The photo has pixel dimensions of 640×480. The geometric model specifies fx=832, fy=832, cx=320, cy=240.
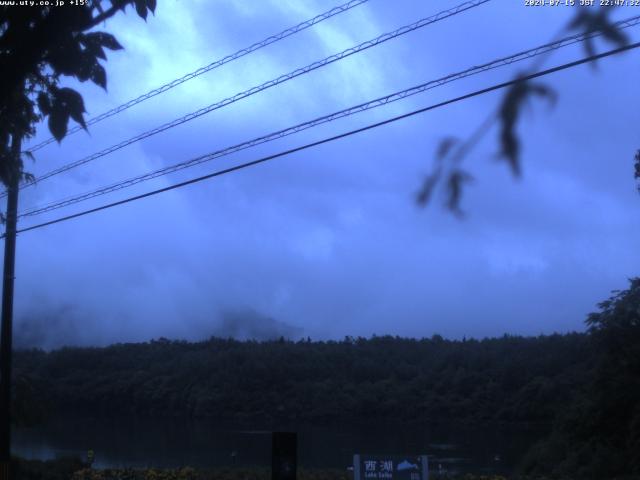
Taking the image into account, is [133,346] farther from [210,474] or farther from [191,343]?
[210,474]

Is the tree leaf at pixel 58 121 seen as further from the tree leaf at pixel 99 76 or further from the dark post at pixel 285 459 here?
the dark post at pixel 285 459

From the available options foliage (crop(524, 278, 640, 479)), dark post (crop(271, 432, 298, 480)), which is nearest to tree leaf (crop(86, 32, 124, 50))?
dark post (crop(271, 432, 298, 480))

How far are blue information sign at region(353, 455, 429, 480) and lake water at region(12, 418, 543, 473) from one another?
10.7m

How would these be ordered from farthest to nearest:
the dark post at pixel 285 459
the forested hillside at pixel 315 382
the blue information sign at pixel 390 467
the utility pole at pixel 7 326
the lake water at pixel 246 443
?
the forested hillside at pixel 315 382 < the lake water at pixel 246 443 < the utility pole at pixel 7 326 < the blue information sign at pixel 390 467 < the dark post at pixel 285 459

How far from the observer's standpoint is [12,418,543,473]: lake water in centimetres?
2756

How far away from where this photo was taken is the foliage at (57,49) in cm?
419

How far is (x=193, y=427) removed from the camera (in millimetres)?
41094

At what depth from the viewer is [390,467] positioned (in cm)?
1318

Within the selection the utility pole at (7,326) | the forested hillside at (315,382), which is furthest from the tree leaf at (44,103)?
the forested hillside at (315,382)

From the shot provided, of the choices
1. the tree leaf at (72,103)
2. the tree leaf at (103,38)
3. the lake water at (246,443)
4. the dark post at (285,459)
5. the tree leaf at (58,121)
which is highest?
the tree leaf at (103,38)

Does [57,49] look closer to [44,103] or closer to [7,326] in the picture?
[44,103]

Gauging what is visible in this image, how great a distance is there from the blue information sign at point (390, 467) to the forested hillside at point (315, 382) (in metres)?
30.5

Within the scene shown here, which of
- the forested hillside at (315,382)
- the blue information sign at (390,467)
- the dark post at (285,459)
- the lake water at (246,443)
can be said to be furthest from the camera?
the forested hillside at (315,382)

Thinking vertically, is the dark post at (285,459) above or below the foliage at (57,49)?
below
